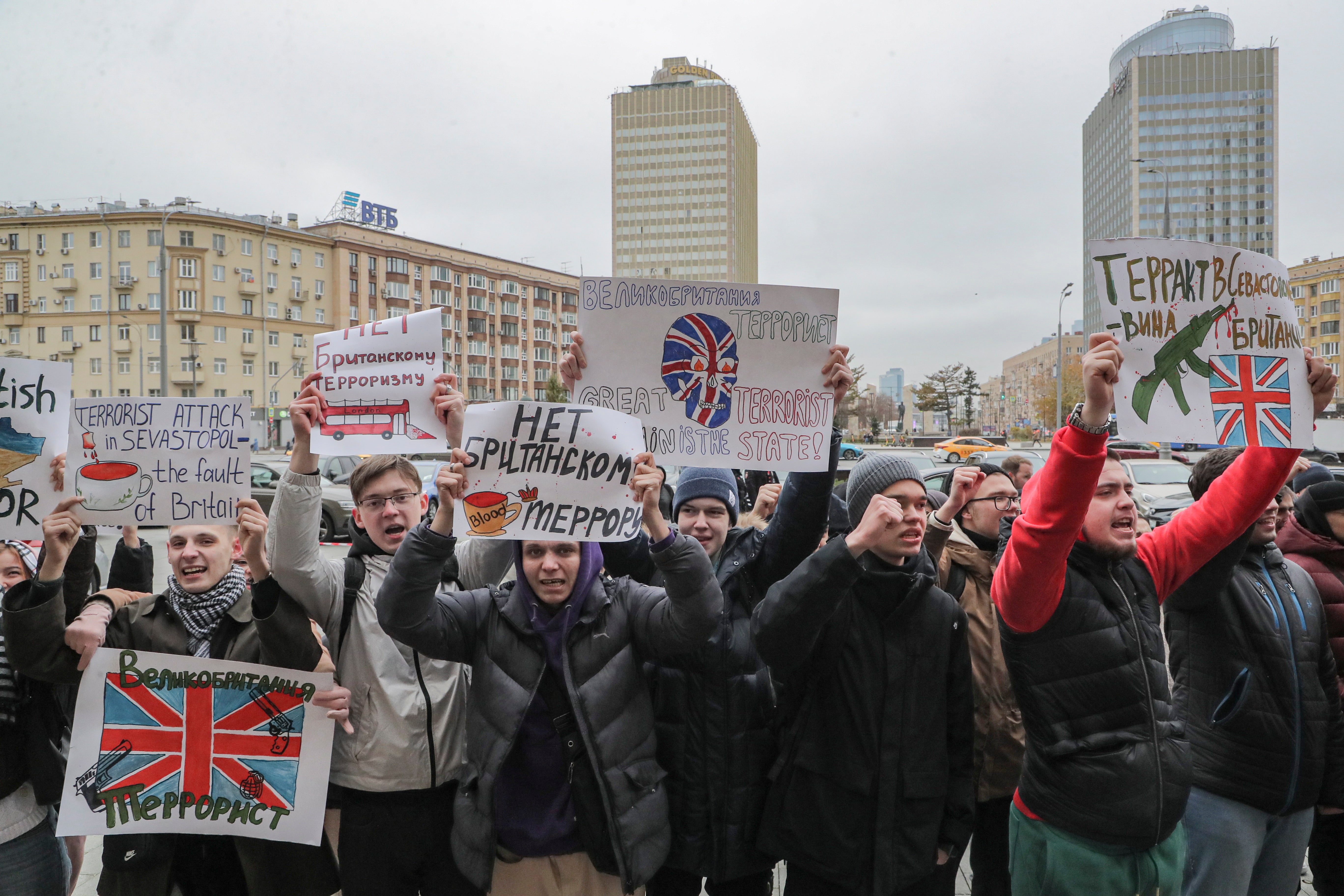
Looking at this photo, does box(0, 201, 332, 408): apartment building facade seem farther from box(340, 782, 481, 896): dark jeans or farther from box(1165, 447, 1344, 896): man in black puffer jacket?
box(1165, 447, 1344, 896): man in black puffer jacket

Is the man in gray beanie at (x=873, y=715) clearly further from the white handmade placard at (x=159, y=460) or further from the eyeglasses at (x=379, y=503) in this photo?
the white handmade placard at (x=159, y=460)

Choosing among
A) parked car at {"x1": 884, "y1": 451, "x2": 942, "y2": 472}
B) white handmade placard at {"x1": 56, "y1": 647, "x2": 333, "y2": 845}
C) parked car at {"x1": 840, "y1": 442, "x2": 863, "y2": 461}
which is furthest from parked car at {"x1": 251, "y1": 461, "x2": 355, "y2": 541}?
white handmade placard at {"x1": 56, "y1": 647, "x2": 333, "y2": 845}

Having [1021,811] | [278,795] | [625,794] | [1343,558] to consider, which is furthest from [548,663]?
[1343,558]

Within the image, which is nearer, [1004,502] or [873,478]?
[873,478]

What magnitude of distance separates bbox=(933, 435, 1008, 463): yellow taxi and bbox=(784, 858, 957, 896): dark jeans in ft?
92.4

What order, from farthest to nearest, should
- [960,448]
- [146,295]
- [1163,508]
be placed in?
[146,295] < [960,448] < [1163,508]

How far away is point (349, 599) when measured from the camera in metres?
2.86

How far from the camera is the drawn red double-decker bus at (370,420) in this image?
311 centimetres

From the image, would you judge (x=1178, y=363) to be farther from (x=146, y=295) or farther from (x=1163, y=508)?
(x=146, y=295)

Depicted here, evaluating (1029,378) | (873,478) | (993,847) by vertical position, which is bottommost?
(993,847)

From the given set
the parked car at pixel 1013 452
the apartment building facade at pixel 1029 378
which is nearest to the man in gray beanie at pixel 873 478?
the parked car at pixel 1013 452

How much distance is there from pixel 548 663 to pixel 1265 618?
2.37 metres

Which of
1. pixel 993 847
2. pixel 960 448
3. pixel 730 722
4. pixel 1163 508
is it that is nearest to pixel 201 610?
pixel 730 722

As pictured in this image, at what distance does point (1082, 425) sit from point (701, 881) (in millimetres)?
1967
